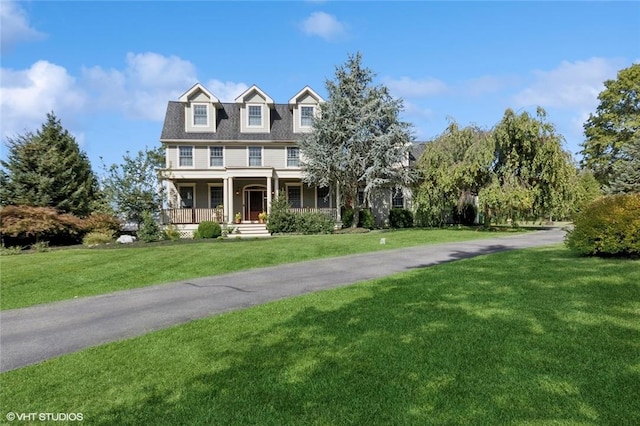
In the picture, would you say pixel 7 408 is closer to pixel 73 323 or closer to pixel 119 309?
pixel 73 323

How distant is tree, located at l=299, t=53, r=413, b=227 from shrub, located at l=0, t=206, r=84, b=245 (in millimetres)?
13558

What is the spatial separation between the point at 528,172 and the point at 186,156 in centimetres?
2201

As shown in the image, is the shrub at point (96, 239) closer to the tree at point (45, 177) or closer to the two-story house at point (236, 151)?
the tree at point (45, 177)

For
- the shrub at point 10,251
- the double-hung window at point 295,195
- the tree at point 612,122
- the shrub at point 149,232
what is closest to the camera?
the shrub at point 10,251

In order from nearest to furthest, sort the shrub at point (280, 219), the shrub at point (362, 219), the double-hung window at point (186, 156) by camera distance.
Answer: the shrub at point (280, 219), the shrub at point (362, 219), the double-hung window at point (186, 156)

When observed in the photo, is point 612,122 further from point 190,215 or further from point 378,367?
point 378,367

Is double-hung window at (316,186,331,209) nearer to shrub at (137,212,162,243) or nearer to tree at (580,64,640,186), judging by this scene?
shrub at (137,212,162,243)

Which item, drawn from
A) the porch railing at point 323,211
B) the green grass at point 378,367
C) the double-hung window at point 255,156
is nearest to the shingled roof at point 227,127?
the double-hung window at point 255,156

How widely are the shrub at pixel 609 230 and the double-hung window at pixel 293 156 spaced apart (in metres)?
20.3

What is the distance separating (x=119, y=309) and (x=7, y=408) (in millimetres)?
3848

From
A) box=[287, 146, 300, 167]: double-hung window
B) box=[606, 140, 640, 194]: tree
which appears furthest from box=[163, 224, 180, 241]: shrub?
box=[606, 140, 640, 194]: tree

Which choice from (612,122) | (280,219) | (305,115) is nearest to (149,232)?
(280,219)

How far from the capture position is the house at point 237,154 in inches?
1037

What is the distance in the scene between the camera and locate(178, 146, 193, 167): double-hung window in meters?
27.1
